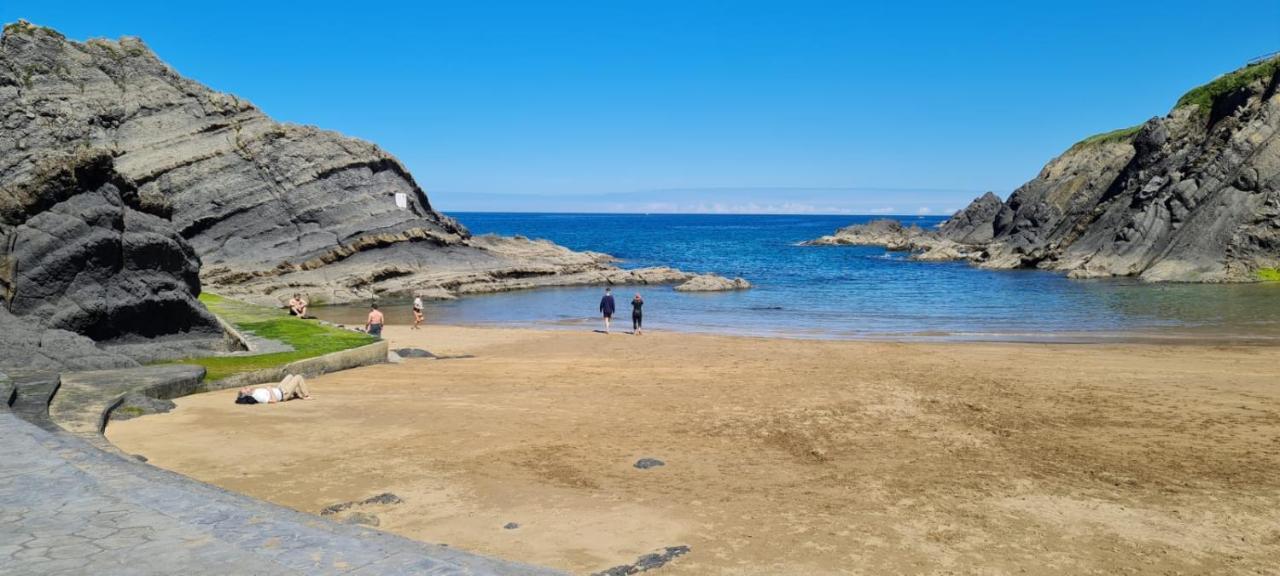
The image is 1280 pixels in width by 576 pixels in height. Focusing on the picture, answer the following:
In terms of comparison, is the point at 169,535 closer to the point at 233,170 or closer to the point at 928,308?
the point at 928,308

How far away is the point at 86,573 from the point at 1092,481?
11902 mm

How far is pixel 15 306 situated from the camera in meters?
17.9

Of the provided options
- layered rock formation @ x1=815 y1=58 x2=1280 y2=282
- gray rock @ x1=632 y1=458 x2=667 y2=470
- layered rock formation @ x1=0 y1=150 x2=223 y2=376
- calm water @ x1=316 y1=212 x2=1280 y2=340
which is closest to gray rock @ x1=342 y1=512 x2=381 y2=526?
gray rock @ x1=632 y1=458 x2=667 y2=470

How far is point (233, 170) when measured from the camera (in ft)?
175

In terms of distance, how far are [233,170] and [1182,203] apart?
205 ft

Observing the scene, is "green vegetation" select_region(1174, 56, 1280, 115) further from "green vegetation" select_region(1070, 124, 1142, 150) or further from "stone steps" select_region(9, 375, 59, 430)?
"stone steps" select_region(9, 375, 59, 430)

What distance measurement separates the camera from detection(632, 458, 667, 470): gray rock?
1270 cm

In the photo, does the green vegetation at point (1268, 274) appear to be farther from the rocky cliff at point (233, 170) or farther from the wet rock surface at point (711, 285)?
the rocky cliff at point (233, 170)

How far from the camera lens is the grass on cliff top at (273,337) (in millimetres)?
18812

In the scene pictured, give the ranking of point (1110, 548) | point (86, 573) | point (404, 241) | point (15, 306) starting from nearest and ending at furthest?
point (86, 573), point (1110, 548), point (15, 306), point (404, 241)

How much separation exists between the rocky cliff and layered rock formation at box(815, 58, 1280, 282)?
142 feet

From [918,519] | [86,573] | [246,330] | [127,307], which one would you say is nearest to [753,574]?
[918,519]

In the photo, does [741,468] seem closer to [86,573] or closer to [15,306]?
[86,573]

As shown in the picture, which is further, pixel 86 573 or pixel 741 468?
pixel 741 468
